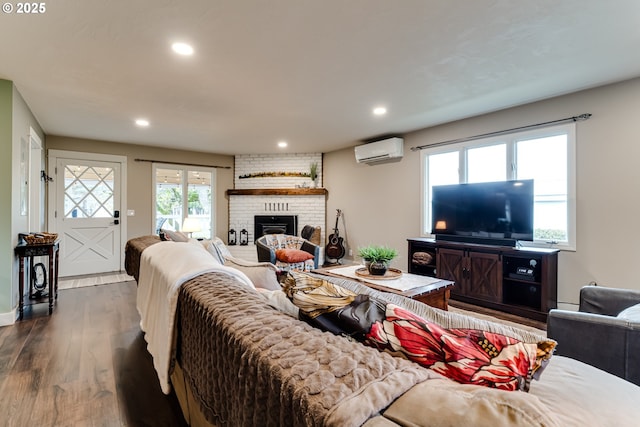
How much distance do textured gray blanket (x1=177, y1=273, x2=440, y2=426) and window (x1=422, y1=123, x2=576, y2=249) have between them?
3.74 metres

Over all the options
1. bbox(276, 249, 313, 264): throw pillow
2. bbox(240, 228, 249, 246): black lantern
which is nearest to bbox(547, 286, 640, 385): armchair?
bbox(276, 249, 313, 264): throw pillow

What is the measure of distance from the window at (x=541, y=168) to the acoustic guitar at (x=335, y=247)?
8.62ft

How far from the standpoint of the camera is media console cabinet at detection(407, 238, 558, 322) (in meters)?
3.29

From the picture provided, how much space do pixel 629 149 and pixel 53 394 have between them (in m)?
5.10

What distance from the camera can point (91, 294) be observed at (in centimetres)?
417

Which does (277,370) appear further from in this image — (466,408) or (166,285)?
(166,285)

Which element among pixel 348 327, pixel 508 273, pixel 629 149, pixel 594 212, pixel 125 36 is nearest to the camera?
pixel 348 327

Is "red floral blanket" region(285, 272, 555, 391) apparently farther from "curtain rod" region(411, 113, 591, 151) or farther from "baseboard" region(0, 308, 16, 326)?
"baseboard" region(0, 308, 16, 326)

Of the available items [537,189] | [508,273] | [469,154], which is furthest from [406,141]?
[508,273]

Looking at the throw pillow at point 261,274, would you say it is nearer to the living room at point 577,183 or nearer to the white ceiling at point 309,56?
the white ceiling at point 309,56

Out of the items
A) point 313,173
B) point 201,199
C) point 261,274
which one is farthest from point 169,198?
point 261,274

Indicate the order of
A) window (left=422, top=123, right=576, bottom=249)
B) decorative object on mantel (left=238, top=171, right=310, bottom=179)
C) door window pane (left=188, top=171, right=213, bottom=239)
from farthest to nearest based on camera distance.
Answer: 1. decorative object on mantel (left=238, top=171, right=310, bottom=179)
2. door window pane (left=188, top=171, right=213, bottom=239)
3. window (left=422, top=123, right=576, bottom=249)

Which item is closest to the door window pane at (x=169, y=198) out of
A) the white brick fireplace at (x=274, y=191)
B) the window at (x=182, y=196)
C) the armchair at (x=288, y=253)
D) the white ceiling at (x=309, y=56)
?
the window at (x=182, y=196)

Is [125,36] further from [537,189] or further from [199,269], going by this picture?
[537,189]
